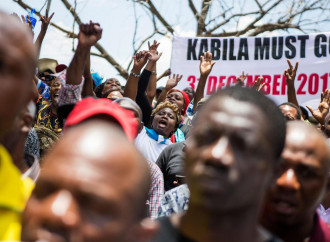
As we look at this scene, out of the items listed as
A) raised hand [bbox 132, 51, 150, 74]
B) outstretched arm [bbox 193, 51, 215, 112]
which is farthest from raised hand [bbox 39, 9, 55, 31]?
outstretched arm [bbox 193, 51, 215, 112]

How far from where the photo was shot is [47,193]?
4.18 feet

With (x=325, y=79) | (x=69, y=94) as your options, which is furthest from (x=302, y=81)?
(x=69, y=94)

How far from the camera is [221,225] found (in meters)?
1.57

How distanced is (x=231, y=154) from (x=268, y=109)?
33 centimetres

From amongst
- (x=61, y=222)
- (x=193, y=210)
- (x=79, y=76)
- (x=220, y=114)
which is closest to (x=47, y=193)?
(x=61, y=222)

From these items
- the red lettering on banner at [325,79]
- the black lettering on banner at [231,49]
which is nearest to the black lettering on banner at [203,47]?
the black lettering on banner at [231,49]

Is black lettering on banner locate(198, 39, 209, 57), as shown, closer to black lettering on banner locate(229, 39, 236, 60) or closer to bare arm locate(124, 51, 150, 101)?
black lettering on banner locate(229, 39, 236, 60)

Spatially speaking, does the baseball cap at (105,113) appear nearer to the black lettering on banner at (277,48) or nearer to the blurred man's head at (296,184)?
the blurred man's head at (296,184)

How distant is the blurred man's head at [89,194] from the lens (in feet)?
4.00

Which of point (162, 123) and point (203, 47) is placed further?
point (203, 47)

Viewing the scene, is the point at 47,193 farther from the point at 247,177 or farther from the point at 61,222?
A: the point at 247,177

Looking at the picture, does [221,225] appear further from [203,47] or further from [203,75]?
[203,47]

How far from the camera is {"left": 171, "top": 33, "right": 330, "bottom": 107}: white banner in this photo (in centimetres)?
689

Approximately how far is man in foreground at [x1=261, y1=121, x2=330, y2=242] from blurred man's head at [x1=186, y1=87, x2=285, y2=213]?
1.01 feet
